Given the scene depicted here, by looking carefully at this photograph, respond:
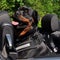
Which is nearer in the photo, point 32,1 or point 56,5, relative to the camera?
point 32,1

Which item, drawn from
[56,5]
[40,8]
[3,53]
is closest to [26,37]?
[3,53]

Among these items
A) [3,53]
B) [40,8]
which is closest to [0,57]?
[3,53]

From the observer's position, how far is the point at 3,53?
334 cm

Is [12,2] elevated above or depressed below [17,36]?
below

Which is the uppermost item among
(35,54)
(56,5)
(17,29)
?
(17,29)

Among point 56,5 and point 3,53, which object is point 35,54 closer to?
point 3,53

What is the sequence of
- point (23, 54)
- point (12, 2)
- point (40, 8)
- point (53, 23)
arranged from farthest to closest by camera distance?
point (40, 8), point (12, 2), point (53, 23), point (23, 54)

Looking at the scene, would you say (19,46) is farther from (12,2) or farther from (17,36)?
(12,2)

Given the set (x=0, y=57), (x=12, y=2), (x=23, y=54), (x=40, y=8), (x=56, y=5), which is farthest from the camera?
(x=56, y=5)

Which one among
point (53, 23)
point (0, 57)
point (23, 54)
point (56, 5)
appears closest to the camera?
point (0, 57)

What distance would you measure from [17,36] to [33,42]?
0.61 feet

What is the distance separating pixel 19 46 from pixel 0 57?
1.22 feet

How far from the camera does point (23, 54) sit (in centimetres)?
346

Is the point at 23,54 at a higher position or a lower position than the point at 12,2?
higher
